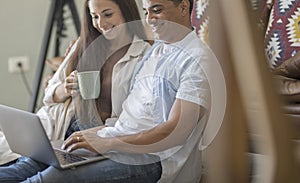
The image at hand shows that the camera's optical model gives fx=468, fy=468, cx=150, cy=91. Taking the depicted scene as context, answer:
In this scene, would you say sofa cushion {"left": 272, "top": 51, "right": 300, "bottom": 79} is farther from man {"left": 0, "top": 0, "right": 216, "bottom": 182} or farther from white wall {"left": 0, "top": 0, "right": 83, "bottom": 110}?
white wall {"left": 0, "top": 0, "right": 83, "bottom": 110}

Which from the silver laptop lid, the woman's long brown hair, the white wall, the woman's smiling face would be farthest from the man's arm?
the white wall

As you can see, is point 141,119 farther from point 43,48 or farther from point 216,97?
point 43,48

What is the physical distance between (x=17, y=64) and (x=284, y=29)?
1.86 meters

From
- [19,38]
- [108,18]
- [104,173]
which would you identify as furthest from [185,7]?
[19,38]

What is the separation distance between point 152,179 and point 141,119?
7.5 inches

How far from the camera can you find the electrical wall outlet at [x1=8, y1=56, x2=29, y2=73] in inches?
115

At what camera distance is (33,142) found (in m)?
1.43

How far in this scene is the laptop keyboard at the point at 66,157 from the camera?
1.36 metres

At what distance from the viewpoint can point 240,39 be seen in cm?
55

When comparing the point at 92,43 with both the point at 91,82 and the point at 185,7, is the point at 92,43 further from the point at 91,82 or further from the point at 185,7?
the point at 185,7

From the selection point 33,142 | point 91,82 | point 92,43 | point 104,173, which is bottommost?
point 104,173

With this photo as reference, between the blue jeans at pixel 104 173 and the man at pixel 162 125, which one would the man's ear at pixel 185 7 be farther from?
the blue jeans at pixel 104 173

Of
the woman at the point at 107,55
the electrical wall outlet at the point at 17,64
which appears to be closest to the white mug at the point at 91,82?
the woman at the point at 107,55

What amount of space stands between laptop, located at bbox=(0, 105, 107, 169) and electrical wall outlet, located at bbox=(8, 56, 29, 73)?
1406 millimetres
